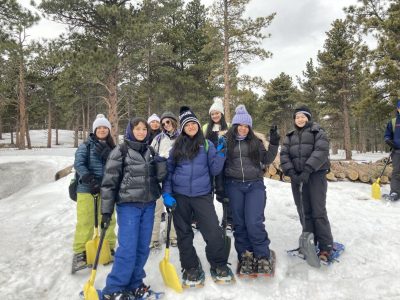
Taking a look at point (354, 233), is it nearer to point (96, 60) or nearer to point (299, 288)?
point (299, 288)

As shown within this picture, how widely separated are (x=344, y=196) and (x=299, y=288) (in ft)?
17.2

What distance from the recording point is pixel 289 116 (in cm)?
3291

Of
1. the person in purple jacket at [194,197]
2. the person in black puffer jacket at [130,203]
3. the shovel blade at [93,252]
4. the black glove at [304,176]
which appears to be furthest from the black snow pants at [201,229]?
the black glove at [304,176]

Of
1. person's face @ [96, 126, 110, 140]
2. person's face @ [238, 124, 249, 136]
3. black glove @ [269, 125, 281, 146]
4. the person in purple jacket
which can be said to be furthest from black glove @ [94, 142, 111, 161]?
black glove @ [269, 125, 281, 146]

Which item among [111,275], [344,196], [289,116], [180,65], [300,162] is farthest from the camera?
[289,116]

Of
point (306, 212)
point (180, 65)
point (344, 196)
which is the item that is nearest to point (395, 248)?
point (306, 212)

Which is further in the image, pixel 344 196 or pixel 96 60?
pixel 96 60

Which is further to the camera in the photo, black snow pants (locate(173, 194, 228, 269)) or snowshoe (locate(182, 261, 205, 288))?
black snow pants (locate(173, 194, 228, 269))

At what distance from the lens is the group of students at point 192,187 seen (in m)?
3.72

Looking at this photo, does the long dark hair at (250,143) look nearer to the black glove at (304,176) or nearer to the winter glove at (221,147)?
the winter glove at (221,147)

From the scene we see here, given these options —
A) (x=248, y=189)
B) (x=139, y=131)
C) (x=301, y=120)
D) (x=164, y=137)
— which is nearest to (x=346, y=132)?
(x=301, y=120)

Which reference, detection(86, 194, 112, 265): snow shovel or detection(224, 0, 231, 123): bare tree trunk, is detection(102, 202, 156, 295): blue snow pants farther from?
detection(224, 0, 231, 123): bare tree trunk

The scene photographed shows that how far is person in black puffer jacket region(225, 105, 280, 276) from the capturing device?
4.16 m

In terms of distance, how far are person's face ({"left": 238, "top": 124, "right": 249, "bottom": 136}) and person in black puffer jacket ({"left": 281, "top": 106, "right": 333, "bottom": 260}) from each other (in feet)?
2.73
